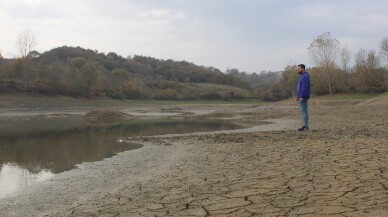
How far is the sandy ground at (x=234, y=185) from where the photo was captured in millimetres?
4867

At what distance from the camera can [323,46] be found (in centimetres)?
5722

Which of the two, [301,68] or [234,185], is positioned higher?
[301,68]

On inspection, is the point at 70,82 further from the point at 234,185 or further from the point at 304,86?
the point at 234,185

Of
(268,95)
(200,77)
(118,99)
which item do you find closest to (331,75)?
(268,95)

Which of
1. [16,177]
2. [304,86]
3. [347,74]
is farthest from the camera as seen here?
[347,74]

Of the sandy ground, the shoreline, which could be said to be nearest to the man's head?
the sandy ground

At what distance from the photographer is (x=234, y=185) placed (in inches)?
244

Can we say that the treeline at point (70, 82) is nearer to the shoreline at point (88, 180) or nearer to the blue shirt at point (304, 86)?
the shoreline at point (88, 180)

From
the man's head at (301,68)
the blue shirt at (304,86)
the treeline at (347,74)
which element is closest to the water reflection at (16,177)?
the blue shirt at (304,86)

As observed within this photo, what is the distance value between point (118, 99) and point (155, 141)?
6361 cm

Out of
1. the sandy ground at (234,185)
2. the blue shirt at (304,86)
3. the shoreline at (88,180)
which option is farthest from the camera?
the blue shirt at (304,86)

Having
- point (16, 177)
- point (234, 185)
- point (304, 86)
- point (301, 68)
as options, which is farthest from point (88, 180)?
point (301, 68)

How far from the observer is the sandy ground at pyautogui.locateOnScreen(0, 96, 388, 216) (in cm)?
487

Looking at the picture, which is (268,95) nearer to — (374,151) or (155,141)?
(155,141)
